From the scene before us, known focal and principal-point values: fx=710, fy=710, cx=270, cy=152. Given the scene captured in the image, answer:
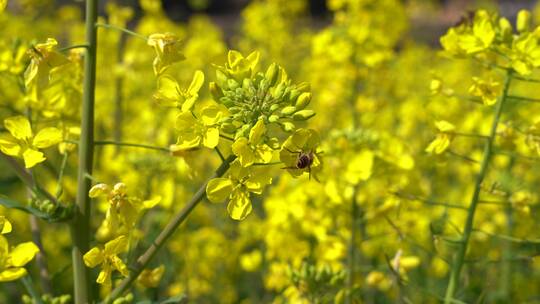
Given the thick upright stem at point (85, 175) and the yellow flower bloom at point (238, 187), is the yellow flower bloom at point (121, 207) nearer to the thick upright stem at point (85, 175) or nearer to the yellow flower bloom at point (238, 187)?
the thick upright stem at point (85, 175)

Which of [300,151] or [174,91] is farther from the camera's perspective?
[174,91]

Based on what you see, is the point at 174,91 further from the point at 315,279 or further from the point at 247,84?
the point at 315,279

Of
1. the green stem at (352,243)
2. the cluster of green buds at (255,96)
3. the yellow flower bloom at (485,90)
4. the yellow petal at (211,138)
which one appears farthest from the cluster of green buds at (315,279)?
the yellow petal at (211,138)

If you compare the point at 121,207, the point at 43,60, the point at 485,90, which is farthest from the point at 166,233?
the point at 485,90

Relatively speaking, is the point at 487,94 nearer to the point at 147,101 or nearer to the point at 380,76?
the point at 380,76

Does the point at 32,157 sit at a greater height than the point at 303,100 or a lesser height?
lesser

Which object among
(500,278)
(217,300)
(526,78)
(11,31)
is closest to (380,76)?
(500,278)

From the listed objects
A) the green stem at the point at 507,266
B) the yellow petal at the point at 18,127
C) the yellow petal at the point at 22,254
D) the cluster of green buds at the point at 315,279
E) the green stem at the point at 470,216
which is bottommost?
the green stem at the point at 507,266

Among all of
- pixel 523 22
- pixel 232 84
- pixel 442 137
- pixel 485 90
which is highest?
pixel 232 84
